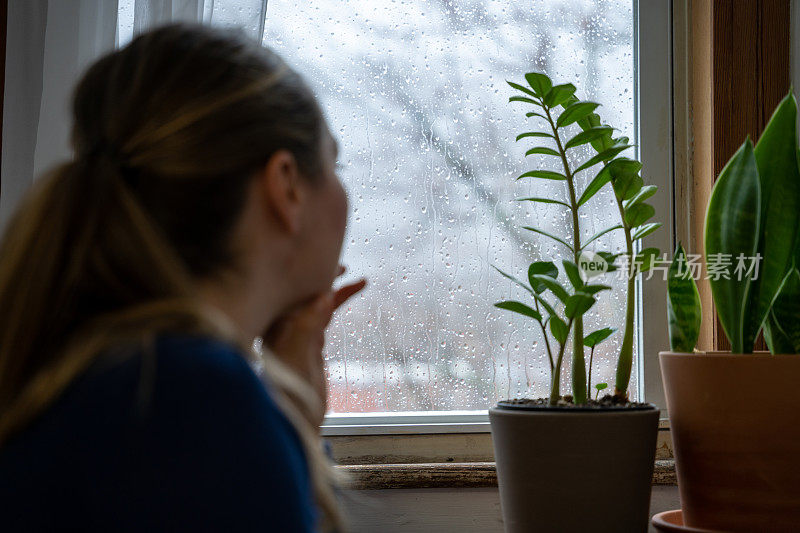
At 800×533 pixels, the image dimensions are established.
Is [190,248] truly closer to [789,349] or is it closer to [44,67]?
[44,67]

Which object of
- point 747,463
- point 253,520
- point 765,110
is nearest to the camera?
point 253,520

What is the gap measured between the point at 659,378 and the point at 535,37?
689 mm

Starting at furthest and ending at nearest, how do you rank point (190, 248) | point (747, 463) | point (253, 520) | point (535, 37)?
point (535, 37)
point (747, 463)
point (190, 248)
point (253, 520)

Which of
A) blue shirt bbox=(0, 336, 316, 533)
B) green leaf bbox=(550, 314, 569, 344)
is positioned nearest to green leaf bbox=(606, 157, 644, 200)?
green leaf bbox=(550, 314, 569, 344)

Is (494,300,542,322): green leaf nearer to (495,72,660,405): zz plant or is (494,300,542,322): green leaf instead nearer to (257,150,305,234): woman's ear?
(495,72,660,405): zz plant

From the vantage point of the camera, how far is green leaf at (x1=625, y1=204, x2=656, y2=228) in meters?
1.11

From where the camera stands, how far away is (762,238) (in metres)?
0.98

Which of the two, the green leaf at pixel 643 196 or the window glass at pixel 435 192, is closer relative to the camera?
the green leaf at pixel 643 196

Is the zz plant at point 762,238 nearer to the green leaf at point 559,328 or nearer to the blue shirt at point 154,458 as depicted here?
the green leaf at point 559,328

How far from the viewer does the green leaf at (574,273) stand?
958 mm

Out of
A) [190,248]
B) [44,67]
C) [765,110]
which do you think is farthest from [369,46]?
[190,248]

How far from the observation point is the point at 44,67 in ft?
3.60

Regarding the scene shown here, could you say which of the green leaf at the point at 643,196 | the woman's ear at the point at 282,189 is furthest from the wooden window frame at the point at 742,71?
the woman's ear at the point at 282,189

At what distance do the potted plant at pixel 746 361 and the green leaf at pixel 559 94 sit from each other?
238mm
